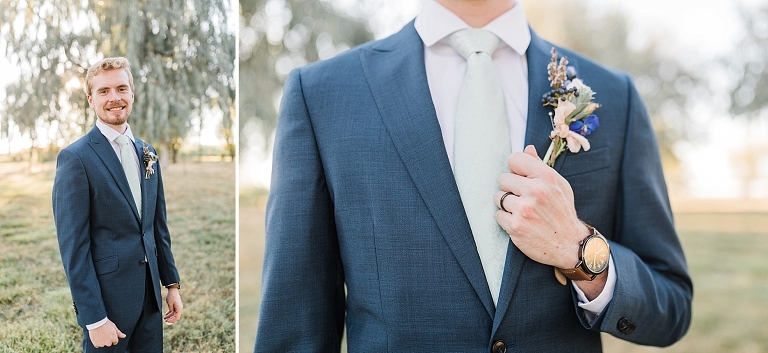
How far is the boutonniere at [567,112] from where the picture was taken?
146cm

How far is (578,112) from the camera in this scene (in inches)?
58.9

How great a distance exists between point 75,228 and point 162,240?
0.64 feet

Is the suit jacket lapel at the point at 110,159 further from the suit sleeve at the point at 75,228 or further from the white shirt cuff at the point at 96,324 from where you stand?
the white shirt cuff at the point at 96,324

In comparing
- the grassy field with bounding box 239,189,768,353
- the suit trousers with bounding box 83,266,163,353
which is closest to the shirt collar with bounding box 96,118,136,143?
the suit trousers with bounding box 83,266,163,353

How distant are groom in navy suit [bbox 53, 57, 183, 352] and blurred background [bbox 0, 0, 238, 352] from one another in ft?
0.08

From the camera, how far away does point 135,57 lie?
4.02 ft

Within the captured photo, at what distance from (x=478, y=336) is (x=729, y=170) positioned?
15.8ft

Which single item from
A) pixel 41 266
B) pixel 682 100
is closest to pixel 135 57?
pixel 41 266

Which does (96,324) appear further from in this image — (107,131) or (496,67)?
(496,67)

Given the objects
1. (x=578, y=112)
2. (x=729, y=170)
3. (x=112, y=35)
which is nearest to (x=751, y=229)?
(x=729, y=170)

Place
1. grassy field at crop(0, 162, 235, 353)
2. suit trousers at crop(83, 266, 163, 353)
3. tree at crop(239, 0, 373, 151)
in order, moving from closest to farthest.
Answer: grassy field at crop(0, 162, 235, 353), suit trousers at crop(83, 266, 163, 353), tree at crop(239, 0, 373, 151)

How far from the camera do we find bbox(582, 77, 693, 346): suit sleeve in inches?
59.9

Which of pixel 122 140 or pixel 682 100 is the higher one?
pixel 682 100

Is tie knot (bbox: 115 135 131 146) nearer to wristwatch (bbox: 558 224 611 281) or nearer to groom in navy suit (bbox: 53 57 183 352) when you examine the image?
groom in navy suit (bbox: 53 57 183 352)
